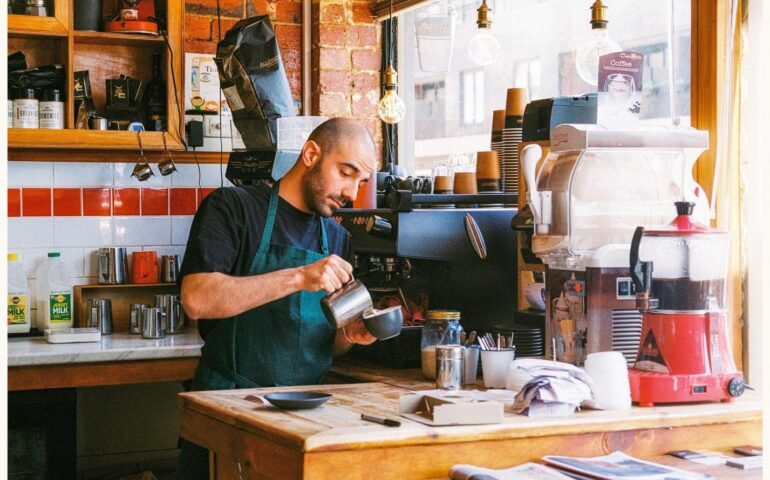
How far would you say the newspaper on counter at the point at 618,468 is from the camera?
1.94 m

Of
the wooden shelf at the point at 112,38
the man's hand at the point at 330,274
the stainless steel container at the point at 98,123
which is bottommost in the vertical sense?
the man's hand at the point at 330,274

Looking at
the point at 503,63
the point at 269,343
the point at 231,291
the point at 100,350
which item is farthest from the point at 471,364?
the point at 503,63

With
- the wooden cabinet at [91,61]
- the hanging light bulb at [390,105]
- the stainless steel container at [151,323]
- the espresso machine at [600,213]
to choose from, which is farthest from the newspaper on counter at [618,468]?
the wooden cabinet at [91,61]

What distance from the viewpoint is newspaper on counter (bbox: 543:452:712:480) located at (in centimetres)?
194

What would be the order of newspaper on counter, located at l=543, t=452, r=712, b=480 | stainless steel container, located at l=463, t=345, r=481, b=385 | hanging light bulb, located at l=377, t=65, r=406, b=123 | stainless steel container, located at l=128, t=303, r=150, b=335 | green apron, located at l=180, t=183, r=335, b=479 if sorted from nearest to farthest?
newspaper on counter, located at l=543, t=452, r=712, b=480 < stainless steel container, located at l=463, t=345, r=481, b=385 < green apron, located at l=180, t=183, r=335, b=479 < hanging light bulb, located at l=377, t=65, r=406, b=123 < stainless steel container, located at l=128, t=303, r=150, b=335

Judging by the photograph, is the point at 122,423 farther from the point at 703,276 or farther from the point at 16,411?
the point at 703,276

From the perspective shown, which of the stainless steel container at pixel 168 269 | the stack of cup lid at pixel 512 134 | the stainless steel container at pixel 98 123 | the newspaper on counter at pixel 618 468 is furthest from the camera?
the stainless steel container at pixel 168 269

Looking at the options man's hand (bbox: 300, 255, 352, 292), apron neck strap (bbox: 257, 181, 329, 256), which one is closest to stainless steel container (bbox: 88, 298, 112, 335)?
apron neck strap (bbox: 257, 181, 329, 256)

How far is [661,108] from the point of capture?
3.32 metres

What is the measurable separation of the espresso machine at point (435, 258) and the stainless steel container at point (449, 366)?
1.52ft

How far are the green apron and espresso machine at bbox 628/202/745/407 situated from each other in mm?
960

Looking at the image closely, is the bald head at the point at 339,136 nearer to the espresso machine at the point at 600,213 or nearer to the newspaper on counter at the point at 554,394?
the espresso machine at the point at 600,213

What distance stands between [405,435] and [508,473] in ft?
0.72

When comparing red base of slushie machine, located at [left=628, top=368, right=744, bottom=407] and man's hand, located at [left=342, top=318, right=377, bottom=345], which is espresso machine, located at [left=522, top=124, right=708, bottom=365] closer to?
red base of slushie machine, located at [left=628, top=368, right=744, bottom=407]
